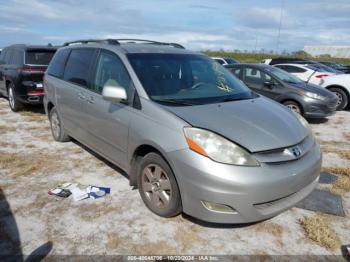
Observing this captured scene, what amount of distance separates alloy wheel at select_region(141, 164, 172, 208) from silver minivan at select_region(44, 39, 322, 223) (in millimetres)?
11

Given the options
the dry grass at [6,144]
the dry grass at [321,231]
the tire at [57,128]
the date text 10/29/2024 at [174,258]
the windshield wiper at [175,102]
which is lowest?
the date text 10/29/2024 at [174,258]

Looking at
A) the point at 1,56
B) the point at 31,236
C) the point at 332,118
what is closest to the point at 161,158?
the point at 31,236

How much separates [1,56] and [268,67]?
803cm

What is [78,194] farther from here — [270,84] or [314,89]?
[314,89]

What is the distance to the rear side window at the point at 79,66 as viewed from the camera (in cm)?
434

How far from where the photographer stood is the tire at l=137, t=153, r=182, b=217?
2.96m

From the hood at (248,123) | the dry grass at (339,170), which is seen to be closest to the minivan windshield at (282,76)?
the dry grass at (339,170)

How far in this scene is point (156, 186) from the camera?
3205 mm

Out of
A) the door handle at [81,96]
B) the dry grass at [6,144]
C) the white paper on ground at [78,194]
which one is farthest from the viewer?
the dry grass at [6,144]

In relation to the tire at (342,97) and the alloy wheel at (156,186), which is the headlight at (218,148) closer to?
the alloy wheel at (156,186)

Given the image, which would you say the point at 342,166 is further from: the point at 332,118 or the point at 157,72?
the point at 332,118

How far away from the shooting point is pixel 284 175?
2.71 meters

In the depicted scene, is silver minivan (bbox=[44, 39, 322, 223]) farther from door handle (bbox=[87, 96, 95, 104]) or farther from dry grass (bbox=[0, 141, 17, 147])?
dry grass (bbox=[0, 141, 17, 147])

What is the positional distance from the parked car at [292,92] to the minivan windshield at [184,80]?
4.19 metres
